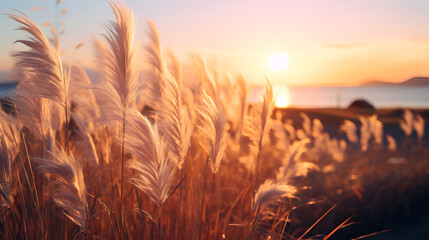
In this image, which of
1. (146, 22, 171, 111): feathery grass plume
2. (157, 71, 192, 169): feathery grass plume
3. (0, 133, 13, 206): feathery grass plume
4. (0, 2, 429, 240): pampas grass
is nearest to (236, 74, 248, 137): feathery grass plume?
(0, 2, 429, 240): pampas grass

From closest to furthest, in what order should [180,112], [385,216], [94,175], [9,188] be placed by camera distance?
[180,112] → [9,188] → [94,175] → [385,216]

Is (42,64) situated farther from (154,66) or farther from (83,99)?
(83,99)

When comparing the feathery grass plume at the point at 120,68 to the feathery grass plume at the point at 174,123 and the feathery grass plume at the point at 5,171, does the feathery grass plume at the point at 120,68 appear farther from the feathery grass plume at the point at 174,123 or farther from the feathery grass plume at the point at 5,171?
the feathery grass plume at the point at 5,171

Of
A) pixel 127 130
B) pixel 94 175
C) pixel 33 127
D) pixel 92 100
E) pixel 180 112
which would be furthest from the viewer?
pixel 92 100

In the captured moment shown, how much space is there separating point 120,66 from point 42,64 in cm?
42

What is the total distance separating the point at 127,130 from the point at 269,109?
1.10 metres

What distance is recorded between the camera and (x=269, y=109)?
2.50 m

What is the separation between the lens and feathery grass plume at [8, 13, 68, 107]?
1.81 meters

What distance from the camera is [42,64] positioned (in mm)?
1878

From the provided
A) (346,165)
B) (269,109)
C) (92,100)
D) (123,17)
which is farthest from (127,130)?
(346,165)

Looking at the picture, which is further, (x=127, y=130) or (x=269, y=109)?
(x=269, y=109)

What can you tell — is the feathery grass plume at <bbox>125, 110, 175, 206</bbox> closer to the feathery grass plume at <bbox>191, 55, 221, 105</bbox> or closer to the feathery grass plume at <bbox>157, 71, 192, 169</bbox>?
the feathery grass plume at <bbox>157, 71, 192, 169</bbox>

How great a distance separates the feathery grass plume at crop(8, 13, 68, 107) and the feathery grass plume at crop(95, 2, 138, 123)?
9.2 inches

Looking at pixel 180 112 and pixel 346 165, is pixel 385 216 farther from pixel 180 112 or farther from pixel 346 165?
pixel 180 112
